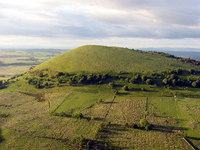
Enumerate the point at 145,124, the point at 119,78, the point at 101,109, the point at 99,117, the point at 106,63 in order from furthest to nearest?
the point at 106,63
the point at 119,78
the point at 101,109
the point at 99,117
the point at 145,124

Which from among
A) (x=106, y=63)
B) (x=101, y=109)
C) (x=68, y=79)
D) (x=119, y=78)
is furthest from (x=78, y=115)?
(x=106, y=63)

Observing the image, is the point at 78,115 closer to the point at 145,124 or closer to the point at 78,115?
the point at 78,115

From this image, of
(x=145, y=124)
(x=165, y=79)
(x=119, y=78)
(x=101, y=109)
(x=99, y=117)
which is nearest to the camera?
(x=145, y=124)

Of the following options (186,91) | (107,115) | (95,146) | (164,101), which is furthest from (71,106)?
(186,91)

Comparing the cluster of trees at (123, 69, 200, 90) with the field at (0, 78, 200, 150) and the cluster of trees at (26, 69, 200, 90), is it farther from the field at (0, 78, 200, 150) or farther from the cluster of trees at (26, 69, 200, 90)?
the field at (0, 78, 200, 150)

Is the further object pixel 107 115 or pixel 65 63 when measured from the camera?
pixel 65 63

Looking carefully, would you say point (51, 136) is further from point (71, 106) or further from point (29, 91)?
point (29, 91)

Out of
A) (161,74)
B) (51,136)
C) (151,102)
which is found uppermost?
(161,74)

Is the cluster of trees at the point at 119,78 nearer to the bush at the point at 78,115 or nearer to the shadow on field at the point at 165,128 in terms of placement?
the bush at the point at 78,115
